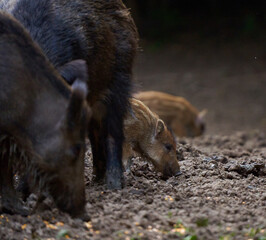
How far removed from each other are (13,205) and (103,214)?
689 mm

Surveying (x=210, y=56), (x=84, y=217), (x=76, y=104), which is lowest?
(x=210, y=56)

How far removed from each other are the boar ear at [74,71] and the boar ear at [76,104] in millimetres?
201

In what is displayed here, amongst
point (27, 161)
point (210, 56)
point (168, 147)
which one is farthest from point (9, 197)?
point (210, 56)

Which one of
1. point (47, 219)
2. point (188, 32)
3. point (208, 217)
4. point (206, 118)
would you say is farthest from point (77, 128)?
point (188, 32)

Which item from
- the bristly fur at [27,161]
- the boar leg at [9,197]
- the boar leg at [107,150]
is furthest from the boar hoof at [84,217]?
the boar leg at [107,150]

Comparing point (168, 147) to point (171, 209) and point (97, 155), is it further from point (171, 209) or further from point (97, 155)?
point (171, 209)

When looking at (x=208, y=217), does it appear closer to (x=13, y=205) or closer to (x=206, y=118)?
(x=13, y=205)

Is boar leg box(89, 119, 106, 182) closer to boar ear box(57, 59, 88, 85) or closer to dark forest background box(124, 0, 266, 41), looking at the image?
boar ear box(57, 59, 88, 85)

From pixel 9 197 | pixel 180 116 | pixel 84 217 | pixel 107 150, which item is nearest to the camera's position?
pixel 84 217

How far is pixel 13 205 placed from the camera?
4426 mm

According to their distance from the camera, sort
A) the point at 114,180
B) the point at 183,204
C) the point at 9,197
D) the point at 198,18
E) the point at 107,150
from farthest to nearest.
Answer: the point at 198,18 < the point at 107,150 < the point at 114,180 < the point at 183,204 < the point at 9,197

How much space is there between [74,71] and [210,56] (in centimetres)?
1208

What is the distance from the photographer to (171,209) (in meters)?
4.50

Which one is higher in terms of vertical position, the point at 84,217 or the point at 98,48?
the point at 98,48
